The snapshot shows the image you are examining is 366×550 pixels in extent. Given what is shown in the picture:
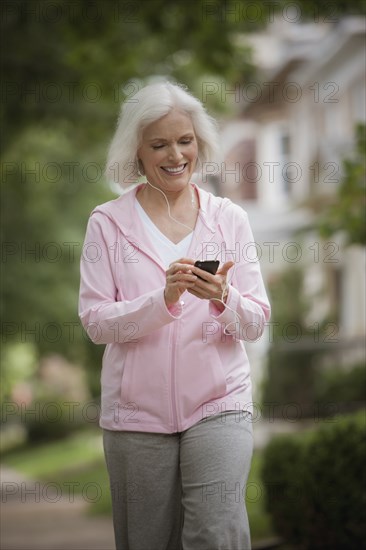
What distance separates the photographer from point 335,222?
771cm

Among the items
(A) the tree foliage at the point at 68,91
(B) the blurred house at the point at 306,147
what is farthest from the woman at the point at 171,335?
(B) the blurred house at the point at 306,147

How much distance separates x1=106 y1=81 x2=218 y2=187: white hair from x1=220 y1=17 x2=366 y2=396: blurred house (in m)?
11.3

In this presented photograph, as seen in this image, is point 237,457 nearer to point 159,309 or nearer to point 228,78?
point 159,309

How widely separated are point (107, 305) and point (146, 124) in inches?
29.4

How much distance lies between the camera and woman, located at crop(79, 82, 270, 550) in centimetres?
416

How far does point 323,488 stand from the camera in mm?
7398

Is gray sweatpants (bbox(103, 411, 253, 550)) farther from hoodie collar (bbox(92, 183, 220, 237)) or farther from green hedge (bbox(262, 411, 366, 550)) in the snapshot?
green hedge (bbox(262, 411, 366, 550))

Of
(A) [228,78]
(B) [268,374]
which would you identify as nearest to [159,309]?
(A) [228,78]

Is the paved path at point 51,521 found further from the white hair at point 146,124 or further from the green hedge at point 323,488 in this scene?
the white hair at point 146,124

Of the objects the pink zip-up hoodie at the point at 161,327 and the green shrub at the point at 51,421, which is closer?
the pink zip-up hoodie at the point at 161,327

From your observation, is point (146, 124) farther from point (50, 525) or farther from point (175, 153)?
point (50, 525)

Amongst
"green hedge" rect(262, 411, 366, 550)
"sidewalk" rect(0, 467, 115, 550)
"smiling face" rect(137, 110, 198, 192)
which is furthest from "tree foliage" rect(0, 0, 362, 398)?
"smiling face" rect(137, 110, 198, 192)

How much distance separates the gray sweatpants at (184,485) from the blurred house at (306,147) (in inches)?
449

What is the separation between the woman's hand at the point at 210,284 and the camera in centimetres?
404
